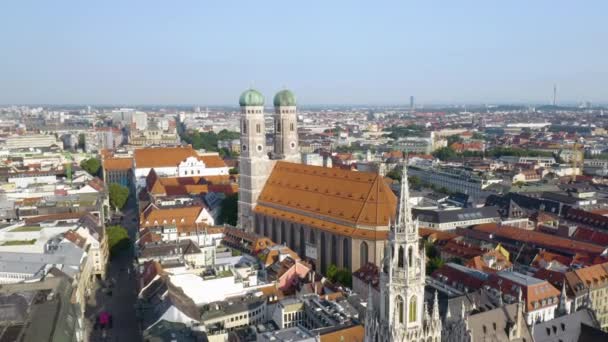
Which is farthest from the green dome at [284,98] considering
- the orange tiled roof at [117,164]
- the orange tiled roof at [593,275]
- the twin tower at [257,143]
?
the orange tiled roof at [117,164]

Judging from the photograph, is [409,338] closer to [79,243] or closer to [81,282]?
[81,282]

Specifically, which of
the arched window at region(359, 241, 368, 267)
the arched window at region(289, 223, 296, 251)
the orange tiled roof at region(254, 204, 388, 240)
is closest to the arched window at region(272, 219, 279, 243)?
the orange tiled roof at region(254, 204, 388, 240)


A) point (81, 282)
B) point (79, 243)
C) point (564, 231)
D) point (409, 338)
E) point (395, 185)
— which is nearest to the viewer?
point (409, 338)

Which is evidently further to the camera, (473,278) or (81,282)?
(81,282)

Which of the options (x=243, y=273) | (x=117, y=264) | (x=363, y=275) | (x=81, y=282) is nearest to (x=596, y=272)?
(x=363, y=275)

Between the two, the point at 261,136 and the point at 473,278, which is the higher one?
the point at 261,136

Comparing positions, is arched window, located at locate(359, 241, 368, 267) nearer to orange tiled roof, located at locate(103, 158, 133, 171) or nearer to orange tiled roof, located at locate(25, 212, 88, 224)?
orange tiled roof, located at locate(25, 212, 88, 224)

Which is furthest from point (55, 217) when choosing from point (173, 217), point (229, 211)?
point (229, 211)

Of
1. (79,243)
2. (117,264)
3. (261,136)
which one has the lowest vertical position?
(117,264)
